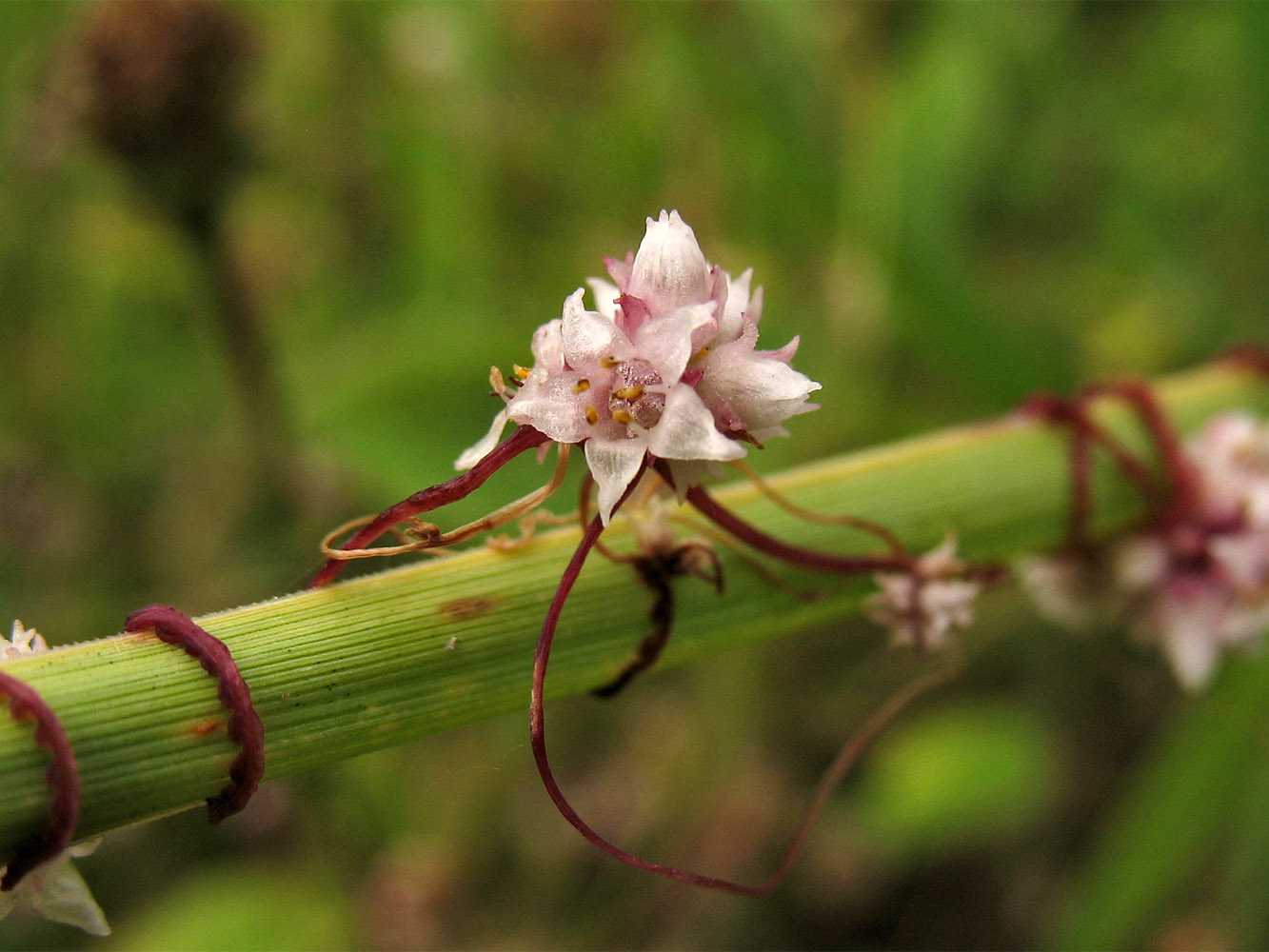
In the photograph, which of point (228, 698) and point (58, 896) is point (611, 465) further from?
point (58, 896)

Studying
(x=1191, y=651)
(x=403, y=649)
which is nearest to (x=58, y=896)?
(x=403, y=649)

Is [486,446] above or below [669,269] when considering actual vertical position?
below

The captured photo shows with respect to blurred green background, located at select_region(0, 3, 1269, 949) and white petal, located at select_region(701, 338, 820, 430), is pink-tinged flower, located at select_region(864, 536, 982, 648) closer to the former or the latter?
white petal, located at select_region(701, 338, 820, 430)

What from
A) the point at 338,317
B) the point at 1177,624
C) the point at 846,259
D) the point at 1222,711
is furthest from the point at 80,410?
the point at 1222,711

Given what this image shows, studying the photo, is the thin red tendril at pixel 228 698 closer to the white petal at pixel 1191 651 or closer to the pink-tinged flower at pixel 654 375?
the pink-tinged flower at pixel 654 375

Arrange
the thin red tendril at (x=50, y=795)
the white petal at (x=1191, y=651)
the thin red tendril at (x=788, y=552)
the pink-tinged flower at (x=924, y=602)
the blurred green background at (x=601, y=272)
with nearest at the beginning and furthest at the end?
the thin red tendril at (x=50, y=795), the thin red tendril at (x=788, y=552), the pink-tinged flower at (x=924, y=602), the white petal at (x=1191, y=651), the blurred green background at (x=601, y=272)

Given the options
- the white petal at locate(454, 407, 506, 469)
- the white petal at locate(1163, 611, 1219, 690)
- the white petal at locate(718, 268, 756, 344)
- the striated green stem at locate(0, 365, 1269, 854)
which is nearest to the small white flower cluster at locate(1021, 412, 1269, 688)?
the white petal at locate(1163, 611, 1219, 690)

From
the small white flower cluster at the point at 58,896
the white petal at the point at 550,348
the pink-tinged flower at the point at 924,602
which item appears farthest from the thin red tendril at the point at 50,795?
the pink-tinged flower at the point at 924,602
